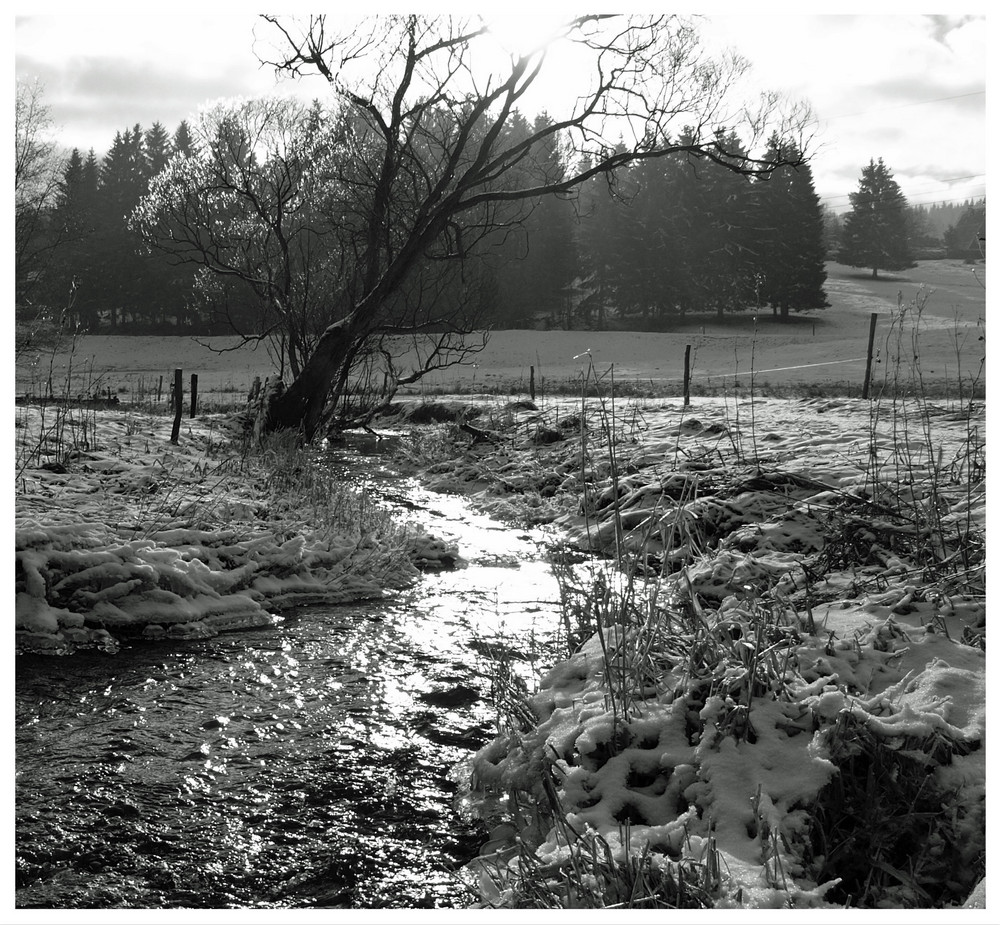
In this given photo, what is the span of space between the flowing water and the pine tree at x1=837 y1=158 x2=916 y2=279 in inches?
2289

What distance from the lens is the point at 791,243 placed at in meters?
45.1

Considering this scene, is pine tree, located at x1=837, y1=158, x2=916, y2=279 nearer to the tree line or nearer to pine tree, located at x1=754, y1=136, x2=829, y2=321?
pine tree, located at x1=754, y1=136, x2=829, y2=321

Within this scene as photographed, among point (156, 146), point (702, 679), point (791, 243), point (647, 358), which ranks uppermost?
point (156, 146)

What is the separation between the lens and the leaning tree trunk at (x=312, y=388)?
475 inches

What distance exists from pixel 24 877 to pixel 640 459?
28.2 feet

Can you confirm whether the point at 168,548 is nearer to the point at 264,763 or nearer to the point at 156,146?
the point at 264,763

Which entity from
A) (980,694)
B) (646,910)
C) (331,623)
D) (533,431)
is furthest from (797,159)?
(646,910)

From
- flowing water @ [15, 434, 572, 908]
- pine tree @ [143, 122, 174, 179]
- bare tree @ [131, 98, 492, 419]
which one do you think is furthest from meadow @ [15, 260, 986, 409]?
flowing water @ [15, 434, 572, 908]

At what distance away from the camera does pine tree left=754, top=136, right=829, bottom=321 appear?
44.3 metres

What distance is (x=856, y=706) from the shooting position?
283 centimetres

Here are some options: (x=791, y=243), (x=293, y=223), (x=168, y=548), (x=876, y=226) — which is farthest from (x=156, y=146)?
(x=168, y=548)

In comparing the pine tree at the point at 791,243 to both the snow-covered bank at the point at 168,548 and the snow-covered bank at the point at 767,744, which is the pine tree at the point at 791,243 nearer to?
the snow-covered bank at the point at 168,548

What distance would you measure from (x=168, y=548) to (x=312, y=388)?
21.8 feet

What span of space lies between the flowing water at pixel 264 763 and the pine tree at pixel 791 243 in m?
43.1
